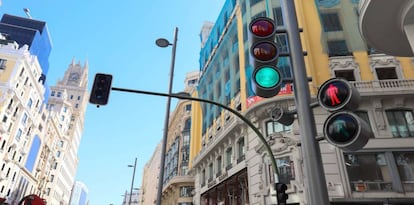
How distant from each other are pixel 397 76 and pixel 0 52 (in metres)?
59.5

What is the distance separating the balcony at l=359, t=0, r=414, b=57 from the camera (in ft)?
17.8

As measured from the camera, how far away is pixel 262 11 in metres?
23.7

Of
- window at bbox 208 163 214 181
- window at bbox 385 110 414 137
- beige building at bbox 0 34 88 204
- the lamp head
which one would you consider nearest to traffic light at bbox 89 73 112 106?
the lamp head

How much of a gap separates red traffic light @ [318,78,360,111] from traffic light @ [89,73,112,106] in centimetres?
468

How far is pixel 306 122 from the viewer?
3.57 meters

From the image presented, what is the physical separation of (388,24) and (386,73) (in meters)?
16.8

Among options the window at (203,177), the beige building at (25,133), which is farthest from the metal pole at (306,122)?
the beige building at (25,133)

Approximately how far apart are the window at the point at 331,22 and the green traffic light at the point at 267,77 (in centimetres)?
2103

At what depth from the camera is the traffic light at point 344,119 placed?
288 centimetres

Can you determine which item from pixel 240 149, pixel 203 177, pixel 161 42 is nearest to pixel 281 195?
pixel 161 42

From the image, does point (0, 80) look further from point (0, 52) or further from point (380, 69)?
point (380, 69)

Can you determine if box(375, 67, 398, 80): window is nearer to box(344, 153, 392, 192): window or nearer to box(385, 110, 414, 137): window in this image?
box(385, 110, 414, 137): window

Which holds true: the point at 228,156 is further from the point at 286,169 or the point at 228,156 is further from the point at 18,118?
the point at 18,118

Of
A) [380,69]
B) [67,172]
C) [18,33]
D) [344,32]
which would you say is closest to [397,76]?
[380,69]
